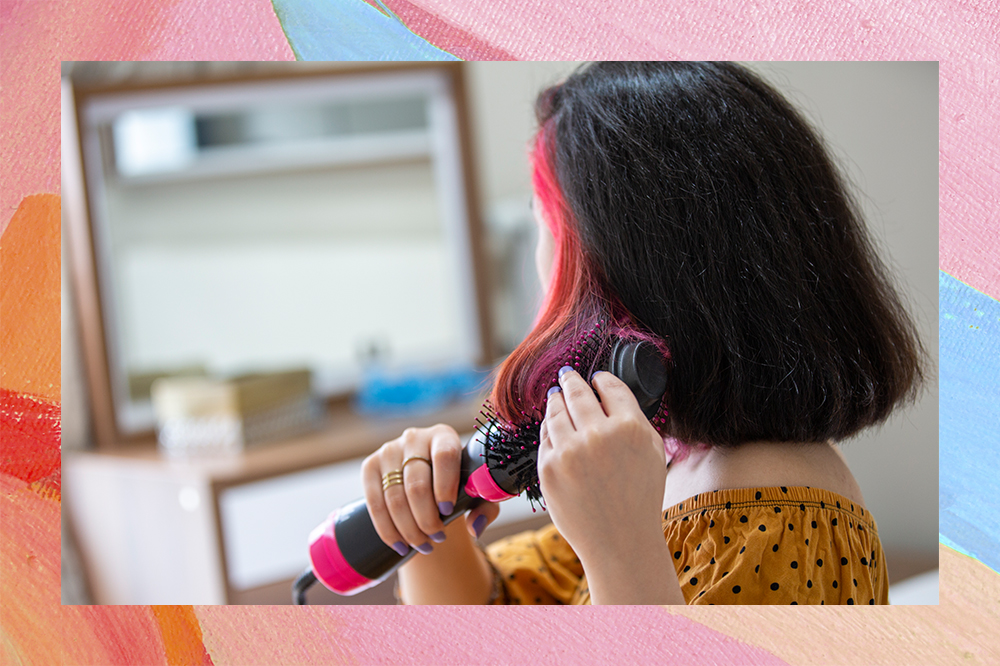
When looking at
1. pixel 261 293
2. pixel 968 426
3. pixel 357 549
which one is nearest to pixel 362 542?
pixel 357 549

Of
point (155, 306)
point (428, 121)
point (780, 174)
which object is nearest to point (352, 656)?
point (780, 174)

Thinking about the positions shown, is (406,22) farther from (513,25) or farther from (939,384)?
(939,384)

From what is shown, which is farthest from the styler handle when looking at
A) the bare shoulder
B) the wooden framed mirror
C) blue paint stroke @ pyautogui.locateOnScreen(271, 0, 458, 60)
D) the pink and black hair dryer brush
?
the wooden framed mirror

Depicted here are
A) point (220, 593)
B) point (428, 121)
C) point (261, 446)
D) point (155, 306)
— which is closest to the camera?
point (220, 593)

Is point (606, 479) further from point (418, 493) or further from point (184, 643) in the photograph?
point (184, 643)

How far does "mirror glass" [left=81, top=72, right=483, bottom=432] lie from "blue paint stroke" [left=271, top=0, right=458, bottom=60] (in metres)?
0.83

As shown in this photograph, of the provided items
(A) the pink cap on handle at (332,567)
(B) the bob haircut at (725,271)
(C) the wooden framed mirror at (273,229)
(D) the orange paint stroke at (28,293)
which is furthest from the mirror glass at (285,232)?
(B) the bob haircut at (725,271)

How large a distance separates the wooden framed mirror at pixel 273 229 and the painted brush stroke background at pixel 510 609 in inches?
28.6

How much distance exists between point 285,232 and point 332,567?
41.5 inches

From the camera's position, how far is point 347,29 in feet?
1.69

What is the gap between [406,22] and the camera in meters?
0.51

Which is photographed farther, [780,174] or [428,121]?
[428,121]

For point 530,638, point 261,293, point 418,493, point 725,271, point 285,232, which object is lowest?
point 530,638

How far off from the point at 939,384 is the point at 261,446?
0.95 metres
